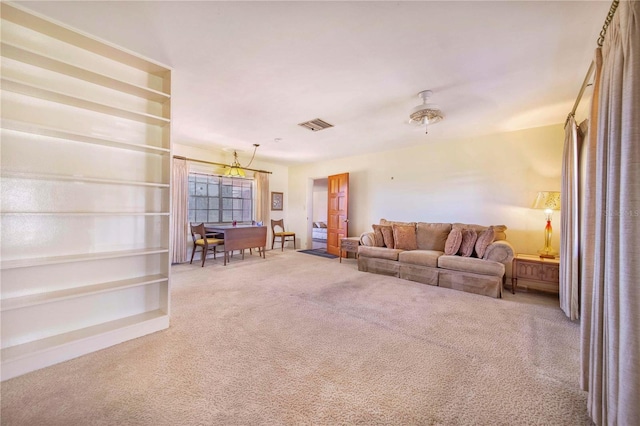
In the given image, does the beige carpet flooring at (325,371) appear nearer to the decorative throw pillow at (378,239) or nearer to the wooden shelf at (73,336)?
the wooden shelf at (73,336)

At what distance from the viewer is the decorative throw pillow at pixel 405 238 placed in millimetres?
4371

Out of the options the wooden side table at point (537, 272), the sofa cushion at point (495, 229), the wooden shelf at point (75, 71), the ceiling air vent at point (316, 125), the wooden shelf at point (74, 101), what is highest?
the ceiling air vent at point (316, 125)

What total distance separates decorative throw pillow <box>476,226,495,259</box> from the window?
511cm

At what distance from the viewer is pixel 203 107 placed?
3219mm

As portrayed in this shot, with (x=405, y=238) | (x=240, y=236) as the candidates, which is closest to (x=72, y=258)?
(x=240, y=236)

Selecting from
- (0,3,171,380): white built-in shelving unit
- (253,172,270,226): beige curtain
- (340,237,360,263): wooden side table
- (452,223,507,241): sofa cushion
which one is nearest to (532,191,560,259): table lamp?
(452,223,507,241): sofa cushion

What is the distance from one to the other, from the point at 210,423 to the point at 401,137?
4457mm

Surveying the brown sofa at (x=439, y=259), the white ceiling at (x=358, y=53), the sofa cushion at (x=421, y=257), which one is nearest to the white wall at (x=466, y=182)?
the brown sofa at (x=439, y=259)

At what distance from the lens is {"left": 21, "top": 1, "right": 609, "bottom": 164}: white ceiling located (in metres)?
1.66

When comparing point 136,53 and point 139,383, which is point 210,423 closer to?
point 139,383

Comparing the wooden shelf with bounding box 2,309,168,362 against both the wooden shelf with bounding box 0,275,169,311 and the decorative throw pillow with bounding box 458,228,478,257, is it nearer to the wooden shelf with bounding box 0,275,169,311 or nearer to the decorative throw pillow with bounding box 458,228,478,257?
the wooden shelf with bounding box 0,275,169,311

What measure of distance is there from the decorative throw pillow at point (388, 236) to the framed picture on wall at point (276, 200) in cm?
348

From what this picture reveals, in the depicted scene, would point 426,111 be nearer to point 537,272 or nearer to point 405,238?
point 405,238

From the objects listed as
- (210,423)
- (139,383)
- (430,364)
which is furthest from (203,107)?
(430,364)
